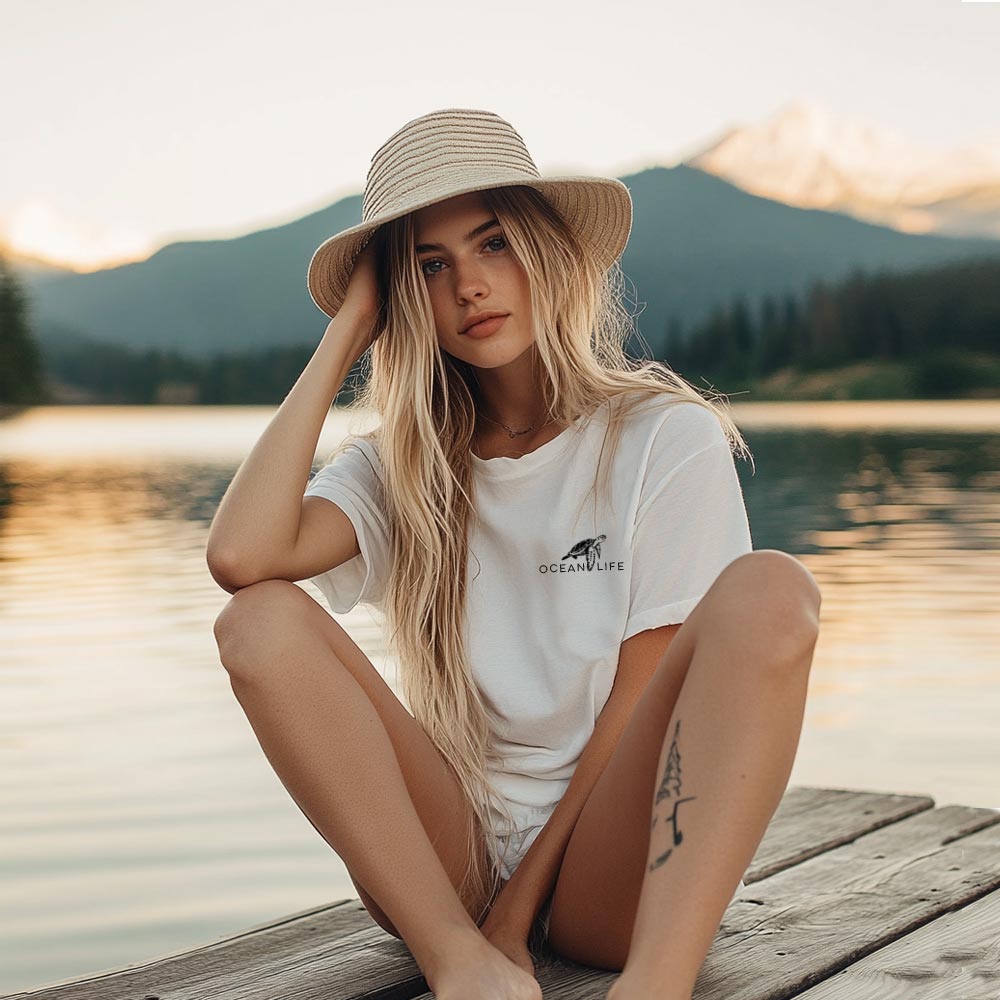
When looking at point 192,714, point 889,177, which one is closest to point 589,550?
point 192,714

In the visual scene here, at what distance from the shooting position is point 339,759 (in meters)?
1.90

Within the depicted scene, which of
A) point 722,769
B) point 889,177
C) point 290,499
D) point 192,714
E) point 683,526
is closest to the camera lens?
point 722,769

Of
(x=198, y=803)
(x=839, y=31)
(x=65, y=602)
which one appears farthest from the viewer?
(x=839, y=31)

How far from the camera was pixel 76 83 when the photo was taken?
2124 inches

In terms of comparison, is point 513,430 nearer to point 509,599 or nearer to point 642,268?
point 509,599

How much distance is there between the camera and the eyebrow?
2344 mm

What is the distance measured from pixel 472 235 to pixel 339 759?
0.95m

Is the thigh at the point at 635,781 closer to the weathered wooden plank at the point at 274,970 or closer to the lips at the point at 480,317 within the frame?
the weathered wooden plank at the point at 274,970

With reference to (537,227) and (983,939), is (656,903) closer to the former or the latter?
(983,939)

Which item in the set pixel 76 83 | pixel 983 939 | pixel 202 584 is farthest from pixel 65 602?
pixel 76 83

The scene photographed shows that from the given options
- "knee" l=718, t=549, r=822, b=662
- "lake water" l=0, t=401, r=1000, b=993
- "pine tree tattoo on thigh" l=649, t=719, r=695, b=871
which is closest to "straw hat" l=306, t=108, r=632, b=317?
"lake water" l=0, t=401, r=1000, b=993

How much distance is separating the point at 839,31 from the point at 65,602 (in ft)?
200

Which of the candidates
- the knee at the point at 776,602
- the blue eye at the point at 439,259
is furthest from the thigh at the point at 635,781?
the blue eye at the point at 439,259

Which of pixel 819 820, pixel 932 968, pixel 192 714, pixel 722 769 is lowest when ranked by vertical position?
pixel 192 714
